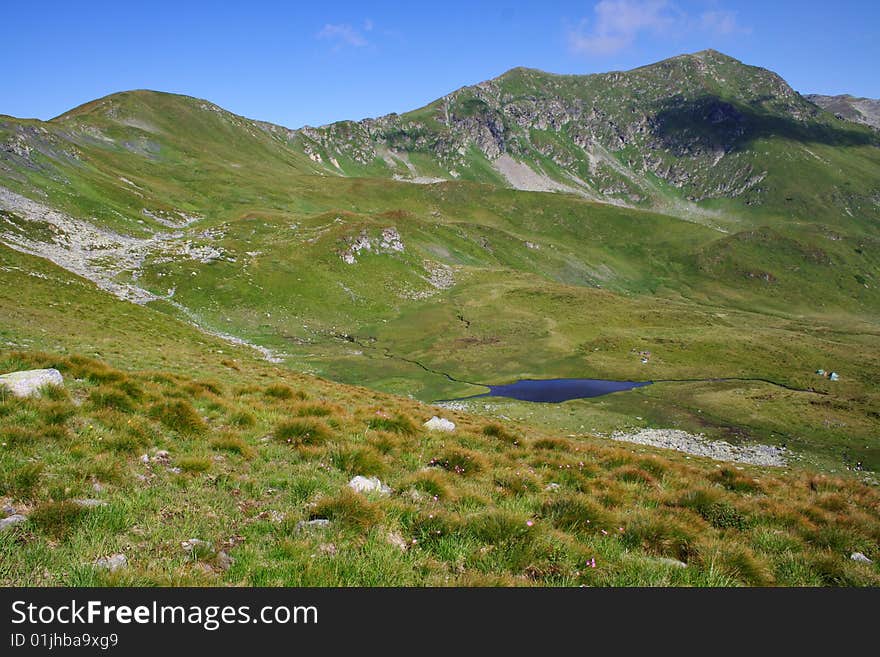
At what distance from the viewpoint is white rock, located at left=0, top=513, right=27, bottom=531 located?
19.3 feet

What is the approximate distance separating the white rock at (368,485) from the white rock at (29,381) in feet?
27.6

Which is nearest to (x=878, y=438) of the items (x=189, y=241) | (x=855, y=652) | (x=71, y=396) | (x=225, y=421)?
(x=855, y=652)

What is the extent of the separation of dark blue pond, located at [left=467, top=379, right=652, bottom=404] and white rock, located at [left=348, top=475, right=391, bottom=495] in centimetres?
5899

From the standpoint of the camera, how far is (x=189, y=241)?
4013 inches

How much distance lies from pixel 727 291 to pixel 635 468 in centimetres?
22299

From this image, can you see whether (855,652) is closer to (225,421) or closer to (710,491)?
(710,491)

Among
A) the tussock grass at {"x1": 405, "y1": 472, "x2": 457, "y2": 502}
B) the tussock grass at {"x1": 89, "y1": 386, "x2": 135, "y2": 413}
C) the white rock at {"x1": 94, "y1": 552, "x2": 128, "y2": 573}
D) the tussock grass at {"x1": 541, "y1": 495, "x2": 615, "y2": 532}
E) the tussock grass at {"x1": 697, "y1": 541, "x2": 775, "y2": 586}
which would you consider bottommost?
the tussock grass at {"x1": 697, "y1": 541, "x2": 775, "y2": 586}

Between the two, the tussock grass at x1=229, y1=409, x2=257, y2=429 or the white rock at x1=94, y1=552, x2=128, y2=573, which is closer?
the white rock at x1=94, y1=552, x2=128, y2=573

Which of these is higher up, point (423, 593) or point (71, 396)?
point (71, 396)

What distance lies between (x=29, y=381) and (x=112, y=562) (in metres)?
8.69

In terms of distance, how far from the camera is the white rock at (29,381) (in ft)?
35.1

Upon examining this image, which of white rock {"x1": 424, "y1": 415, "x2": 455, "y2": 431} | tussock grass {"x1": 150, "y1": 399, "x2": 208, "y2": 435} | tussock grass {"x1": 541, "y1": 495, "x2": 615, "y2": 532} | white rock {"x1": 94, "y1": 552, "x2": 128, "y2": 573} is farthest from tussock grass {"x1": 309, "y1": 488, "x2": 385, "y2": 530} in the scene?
white rock {"x1": 424, "y1": 415, "x2": 455, "y2": 431}

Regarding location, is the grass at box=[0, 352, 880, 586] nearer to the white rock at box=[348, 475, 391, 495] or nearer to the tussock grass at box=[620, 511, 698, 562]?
the tussock grass at box=[620, 511, 698, 562]

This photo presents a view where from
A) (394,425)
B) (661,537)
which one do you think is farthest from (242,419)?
(661,537)
